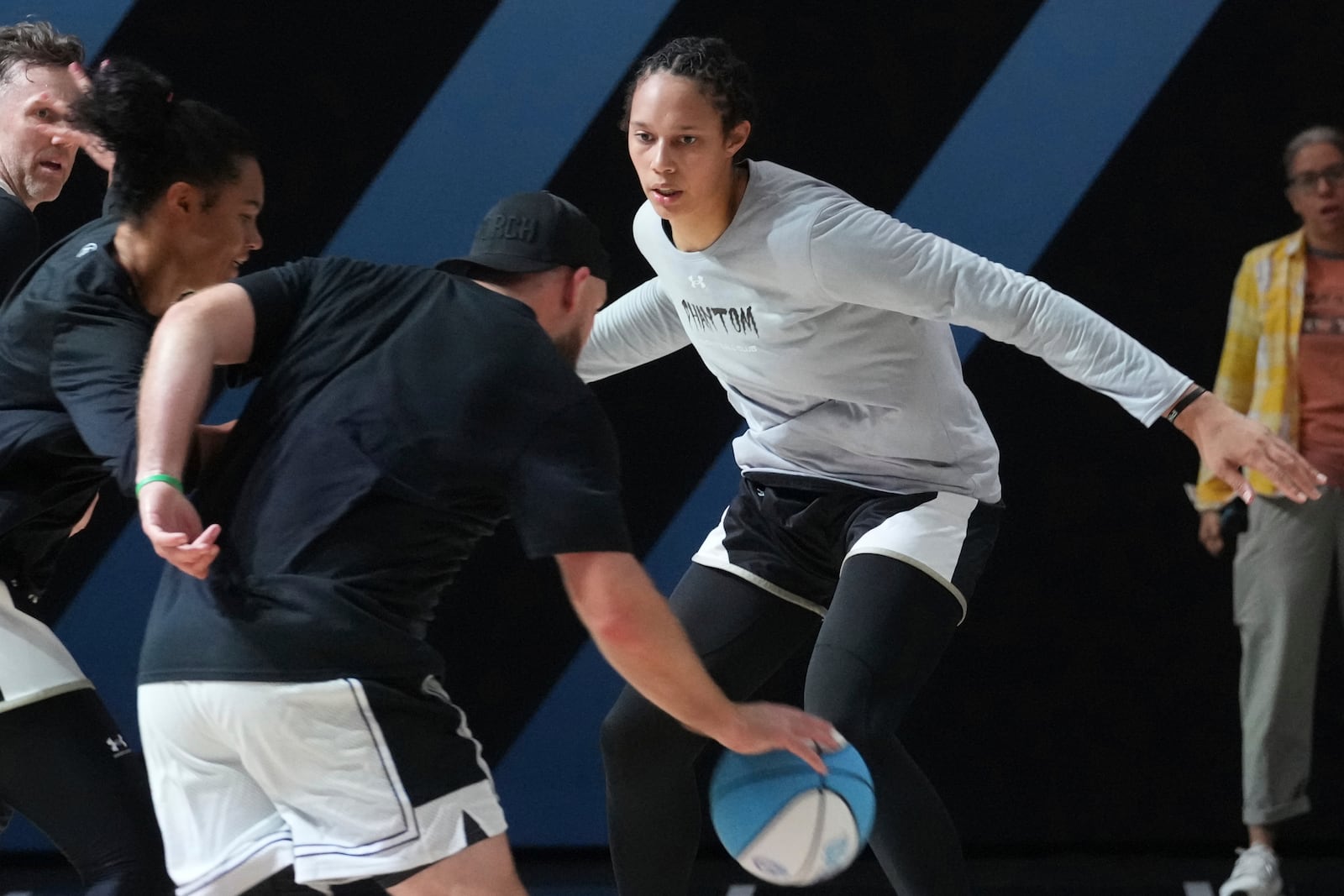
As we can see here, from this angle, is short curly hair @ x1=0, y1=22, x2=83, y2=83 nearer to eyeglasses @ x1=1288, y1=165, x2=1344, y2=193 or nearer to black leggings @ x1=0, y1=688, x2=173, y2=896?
black leggings @ x1=0, y1=688, x2=173, y2=896

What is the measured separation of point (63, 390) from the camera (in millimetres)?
2227

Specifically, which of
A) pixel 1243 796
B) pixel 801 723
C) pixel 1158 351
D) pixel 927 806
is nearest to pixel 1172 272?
pixel 1158 351

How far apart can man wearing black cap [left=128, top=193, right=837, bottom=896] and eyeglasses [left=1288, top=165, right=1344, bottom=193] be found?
8.16ft

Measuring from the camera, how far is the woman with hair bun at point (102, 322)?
2340 millimetres

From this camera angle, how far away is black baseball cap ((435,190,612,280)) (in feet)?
6.99

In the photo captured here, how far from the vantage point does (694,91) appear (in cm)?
296

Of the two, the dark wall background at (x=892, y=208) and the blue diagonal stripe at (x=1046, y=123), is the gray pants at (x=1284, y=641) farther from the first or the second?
the blue diagonal stripe at (x=1046, y=123)

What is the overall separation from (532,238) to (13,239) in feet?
3.36

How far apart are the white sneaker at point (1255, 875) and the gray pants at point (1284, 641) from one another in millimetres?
74

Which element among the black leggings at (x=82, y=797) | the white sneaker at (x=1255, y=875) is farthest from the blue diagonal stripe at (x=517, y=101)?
the white sneaker at (x=1255, y=875)

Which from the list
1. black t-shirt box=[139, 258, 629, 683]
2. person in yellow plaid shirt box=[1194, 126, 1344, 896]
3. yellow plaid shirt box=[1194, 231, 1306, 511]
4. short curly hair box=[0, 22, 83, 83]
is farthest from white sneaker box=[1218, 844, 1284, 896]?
short curly hair box=[0, 22, 83, 83]

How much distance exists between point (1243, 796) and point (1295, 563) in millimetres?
670

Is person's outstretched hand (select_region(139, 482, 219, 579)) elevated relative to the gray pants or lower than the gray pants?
lower

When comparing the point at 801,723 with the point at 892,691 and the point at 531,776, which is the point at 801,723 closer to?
the point at 892,691
